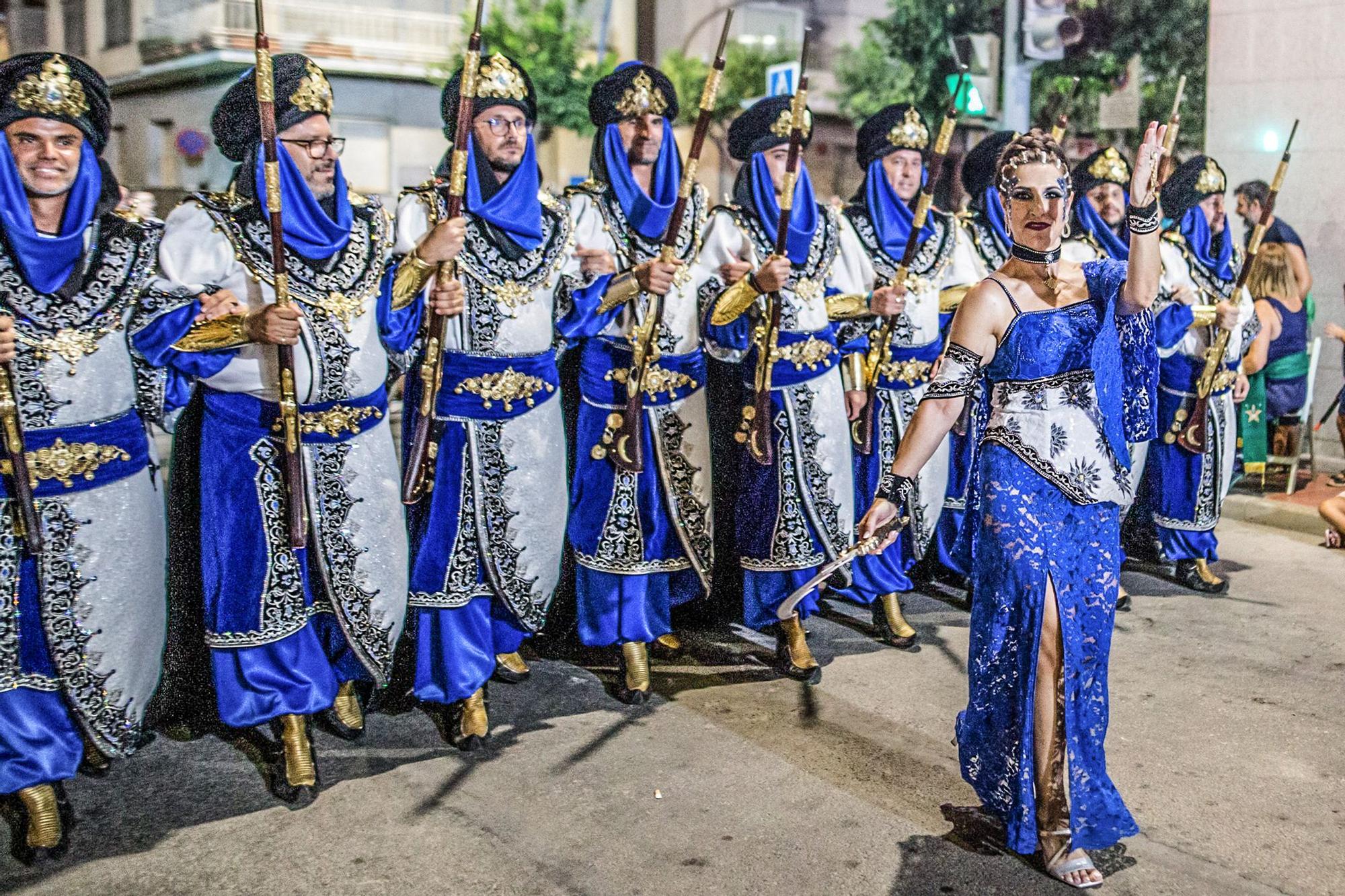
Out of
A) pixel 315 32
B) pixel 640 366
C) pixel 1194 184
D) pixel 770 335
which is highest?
pixel 315 32

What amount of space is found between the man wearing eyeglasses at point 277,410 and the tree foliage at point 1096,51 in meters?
16.9

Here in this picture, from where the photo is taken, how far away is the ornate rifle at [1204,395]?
6102mm

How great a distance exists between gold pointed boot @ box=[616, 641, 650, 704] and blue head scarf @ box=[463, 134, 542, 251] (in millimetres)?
1550

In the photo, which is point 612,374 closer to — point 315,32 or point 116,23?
point 315,32

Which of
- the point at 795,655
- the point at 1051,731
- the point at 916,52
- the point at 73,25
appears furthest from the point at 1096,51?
the point at 73,25

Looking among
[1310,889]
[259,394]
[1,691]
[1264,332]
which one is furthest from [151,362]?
[1264,332]

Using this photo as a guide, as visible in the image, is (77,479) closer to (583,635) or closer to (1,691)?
(1,691)

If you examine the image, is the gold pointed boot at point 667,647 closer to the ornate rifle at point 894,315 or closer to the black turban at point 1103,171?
the ornate rifle at point 894,315

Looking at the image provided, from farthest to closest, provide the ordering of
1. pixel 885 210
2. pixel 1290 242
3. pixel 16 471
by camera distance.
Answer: pixel 1290 242 < pixel 885 210 < pixel 16 471

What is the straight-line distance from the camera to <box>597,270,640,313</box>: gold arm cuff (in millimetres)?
4695

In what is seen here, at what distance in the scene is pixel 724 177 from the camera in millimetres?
28891

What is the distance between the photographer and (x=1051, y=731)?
343cm

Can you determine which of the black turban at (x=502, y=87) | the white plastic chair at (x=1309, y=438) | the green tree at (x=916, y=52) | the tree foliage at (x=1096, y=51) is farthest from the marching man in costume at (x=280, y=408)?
the tree foliage at (x=1096, y=51)

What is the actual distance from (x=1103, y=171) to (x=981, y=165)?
1.88 ft
